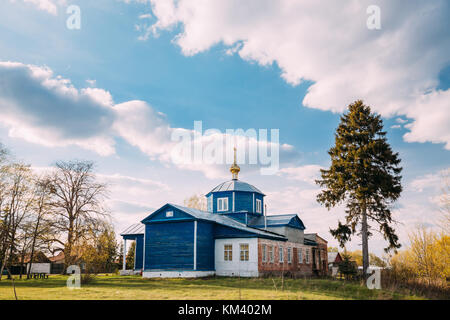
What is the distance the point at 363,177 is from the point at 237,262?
37.4 ft

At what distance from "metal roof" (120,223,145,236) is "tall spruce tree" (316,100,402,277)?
17360 millimetres

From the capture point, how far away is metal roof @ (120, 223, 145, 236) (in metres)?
35.2

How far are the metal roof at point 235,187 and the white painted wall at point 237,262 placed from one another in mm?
8952

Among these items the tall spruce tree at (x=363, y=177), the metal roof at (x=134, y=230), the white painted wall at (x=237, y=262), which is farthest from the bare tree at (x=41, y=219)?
the tall spruce tree at (x=363, y=177)

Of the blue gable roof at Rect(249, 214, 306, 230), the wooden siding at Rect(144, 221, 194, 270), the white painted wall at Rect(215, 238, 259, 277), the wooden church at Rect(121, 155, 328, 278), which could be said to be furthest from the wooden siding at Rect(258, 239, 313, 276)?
the wooden siding at Rect(144, 221, 194, 270)

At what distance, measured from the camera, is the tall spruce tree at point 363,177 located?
26.9 metres

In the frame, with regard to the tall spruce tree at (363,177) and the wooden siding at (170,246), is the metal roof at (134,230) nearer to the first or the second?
the wooden siding at (170,246)

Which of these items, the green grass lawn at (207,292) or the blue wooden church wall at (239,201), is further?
the blue wooden church wall at (239,201)

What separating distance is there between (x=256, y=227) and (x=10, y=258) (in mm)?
21209

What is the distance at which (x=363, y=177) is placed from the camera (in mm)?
27125

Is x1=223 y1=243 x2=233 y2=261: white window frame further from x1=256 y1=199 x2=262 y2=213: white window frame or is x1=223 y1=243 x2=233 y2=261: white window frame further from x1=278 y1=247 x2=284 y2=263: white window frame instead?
x1=256 y1=199 x2=262 y2=213: white window frame
